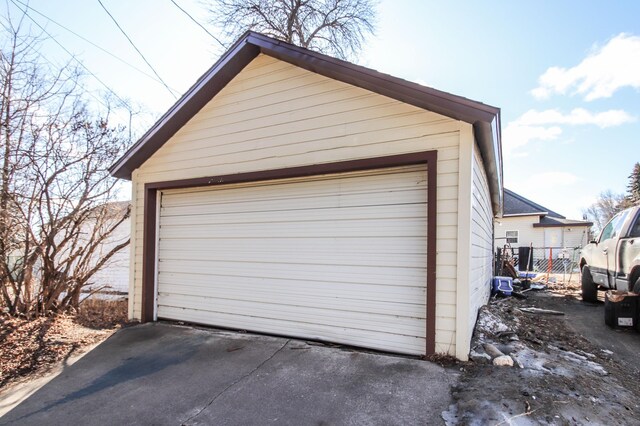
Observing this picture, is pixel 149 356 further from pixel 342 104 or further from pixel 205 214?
pixel 342 104

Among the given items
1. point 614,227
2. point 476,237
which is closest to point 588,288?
point 614,227

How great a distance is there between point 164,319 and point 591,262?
30.7ft

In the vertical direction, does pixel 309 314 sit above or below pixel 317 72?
below

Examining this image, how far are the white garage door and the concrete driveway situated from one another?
42 centimetres

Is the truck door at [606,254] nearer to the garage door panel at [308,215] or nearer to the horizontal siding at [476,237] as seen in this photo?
the horizontal siding at [476,237]

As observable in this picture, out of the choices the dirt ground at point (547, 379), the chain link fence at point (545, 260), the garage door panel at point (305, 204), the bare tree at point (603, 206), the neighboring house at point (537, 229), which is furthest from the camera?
the bare tree at point (603, 206)

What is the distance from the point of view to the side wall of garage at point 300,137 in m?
3.61

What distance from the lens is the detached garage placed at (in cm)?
363

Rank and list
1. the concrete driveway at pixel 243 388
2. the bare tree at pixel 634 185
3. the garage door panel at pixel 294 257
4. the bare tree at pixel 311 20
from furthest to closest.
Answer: the bare tree at pixel 634 185
the bare tree at pixel 311 20
the garage door panel at pixel 294 257
the concrete driveway at pixel 243 388

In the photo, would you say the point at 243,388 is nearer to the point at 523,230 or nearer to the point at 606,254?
the point at 606,254

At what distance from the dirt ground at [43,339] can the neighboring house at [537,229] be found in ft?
62.4

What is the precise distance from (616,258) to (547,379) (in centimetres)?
453

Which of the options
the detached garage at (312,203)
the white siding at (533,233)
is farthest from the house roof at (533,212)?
the detached garage at (312,203)

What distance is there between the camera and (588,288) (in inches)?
307
